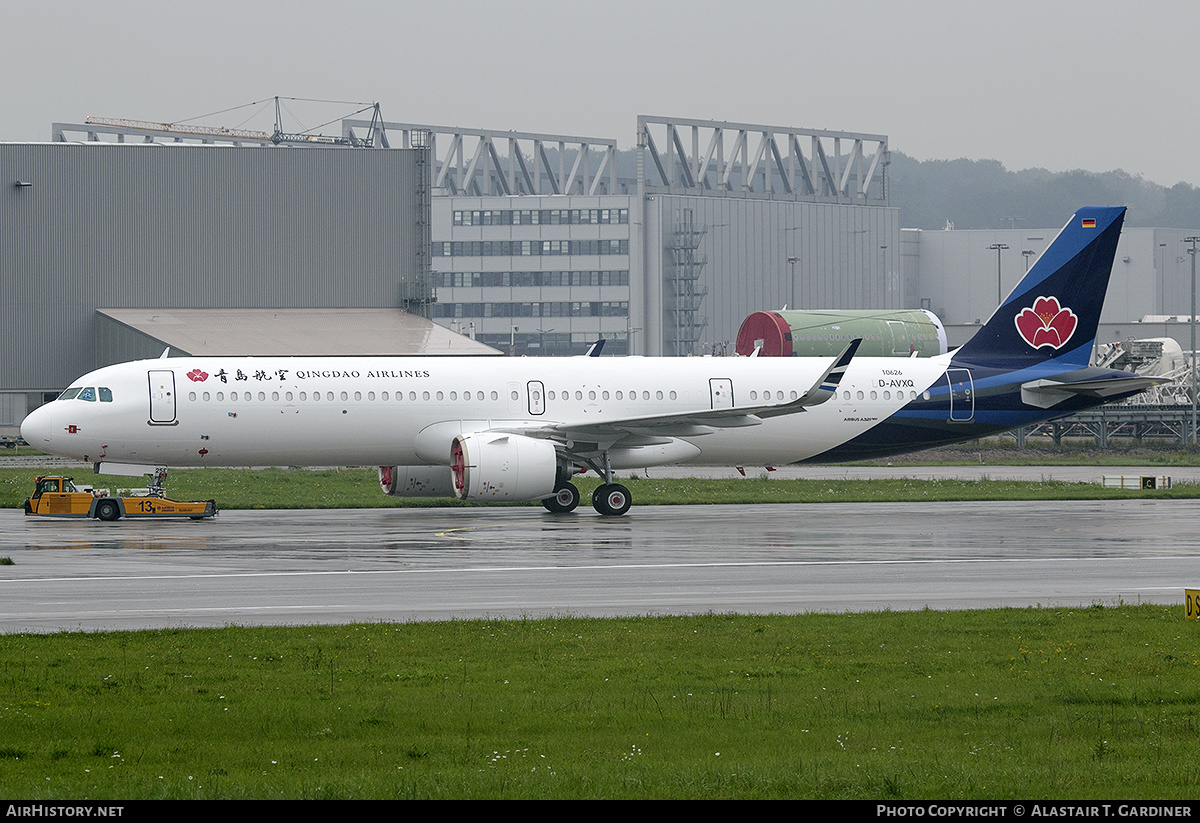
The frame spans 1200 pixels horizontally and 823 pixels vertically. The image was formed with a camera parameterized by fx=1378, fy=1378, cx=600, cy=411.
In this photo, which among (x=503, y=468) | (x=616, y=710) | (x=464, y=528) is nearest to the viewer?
(x=616, y=710)

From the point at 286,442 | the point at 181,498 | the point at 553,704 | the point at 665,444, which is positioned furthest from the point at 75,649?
the point at 181,498

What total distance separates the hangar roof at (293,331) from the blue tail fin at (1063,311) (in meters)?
32.3

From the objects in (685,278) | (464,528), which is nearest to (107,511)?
(464,528)

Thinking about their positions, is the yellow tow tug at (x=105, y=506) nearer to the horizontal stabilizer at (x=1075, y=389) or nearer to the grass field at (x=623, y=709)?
the grass field at (x=623, y=709)

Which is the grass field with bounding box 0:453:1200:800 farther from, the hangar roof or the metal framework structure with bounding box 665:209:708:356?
the metal framework structure with bounding box 665:209:708:356

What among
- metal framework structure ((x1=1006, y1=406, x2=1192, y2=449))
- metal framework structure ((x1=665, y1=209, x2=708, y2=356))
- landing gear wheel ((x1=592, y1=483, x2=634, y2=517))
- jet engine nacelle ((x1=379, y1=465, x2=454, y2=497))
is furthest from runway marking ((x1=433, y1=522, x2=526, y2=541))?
metal framework structure ((x1=665, y1=209, x2=708, y2=356))

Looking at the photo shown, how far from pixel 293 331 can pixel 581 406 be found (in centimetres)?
3631

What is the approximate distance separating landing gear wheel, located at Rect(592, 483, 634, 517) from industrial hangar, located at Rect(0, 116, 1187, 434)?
32556 mm

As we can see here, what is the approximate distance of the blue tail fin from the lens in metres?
37.7

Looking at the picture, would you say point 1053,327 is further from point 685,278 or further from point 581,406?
point 685,278

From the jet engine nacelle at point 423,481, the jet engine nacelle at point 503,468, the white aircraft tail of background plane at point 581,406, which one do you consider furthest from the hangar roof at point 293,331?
the jet engine nacelle at point 503,468

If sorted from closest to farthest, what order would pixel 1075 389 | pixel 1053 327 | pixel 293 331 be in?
pixel 1075 389
pixel 1053 327
pixel 293 331

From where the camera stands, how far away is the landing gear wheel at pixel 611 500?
3400 centimetres

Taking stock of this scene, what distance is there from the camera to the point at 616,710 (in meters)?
11.8
